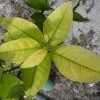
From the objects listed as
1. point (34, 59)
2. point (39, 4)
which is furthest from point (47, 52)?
point (39, 4)

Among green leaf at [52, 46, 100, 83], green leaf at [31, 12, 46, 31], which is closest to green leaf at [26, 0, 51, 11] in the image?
green leaf at [31, 12, 46, 31]

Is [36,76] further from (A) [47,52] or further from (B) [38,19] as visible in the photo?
(B) [38,19]

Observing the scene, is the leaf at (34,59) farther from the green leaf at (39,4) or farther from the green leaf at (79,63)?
the green leaf at (39,4)

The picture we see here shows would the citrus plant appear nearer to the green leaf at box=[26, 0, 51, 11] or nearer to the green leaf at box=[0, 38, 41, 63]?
the green leaf at box=[0, 38, 41, 63]

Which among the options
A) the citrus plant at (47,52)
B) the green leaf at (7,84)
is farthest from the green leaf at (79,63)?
the green leaf at (7,84)

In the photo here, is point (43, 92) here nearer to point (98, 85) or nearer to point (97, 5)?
point (98, 85)

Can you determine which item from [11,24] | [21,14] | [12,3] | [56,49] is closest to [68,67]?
[56,49]
